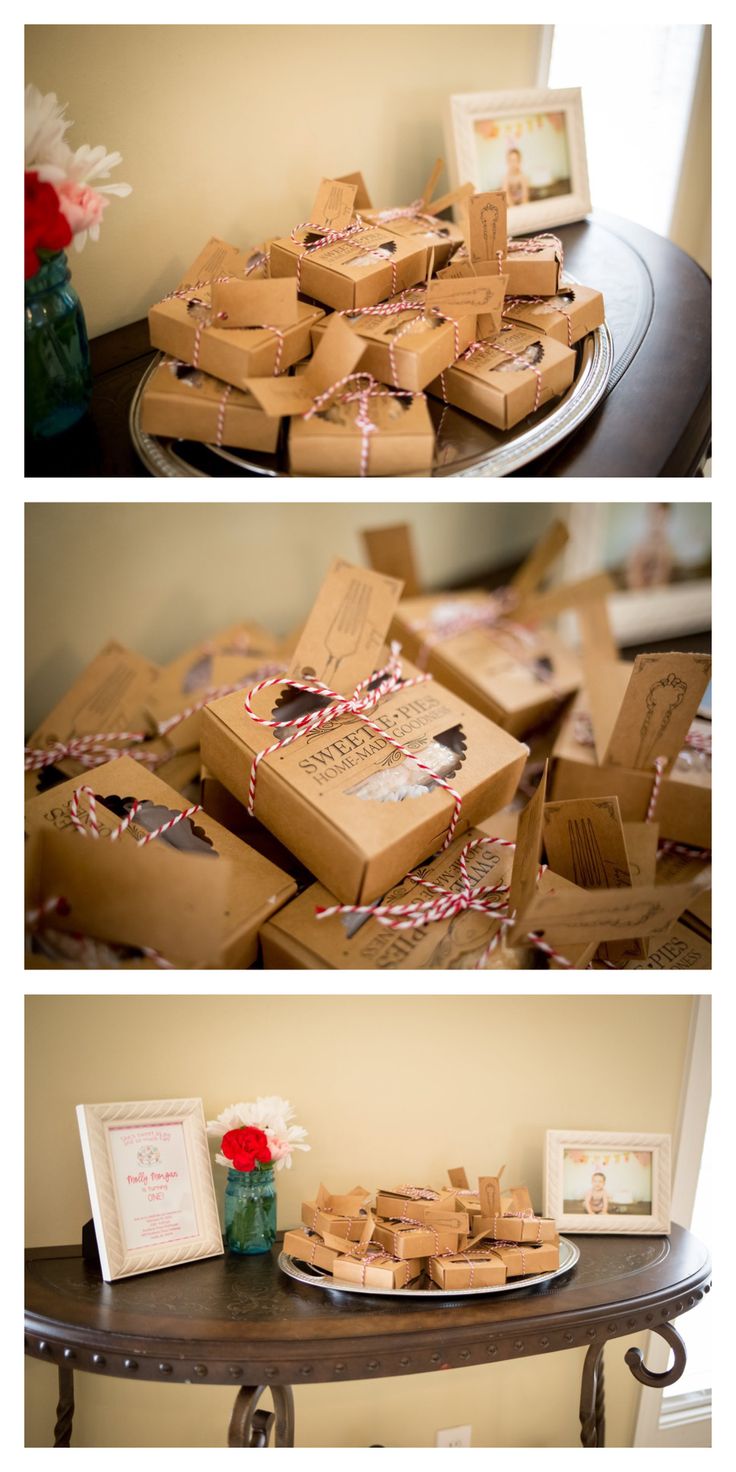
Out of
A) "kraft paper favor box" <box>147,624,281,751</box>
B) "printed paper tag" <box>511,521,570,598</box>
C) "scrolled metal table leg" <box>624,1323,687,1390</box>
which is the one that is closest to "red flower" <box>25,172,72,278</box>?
"kraft paper favor box" <box>147,624,281,751</box>

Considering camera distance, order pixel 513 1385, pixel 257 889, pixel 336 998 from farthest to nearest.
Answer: pixel 513 1385, pixel 336 998, pixel 257 889

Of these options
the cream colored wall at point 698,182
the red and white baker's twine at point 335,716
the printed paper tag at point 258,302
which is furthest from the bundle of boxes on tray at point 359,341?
the cream colored wall at point 698,182

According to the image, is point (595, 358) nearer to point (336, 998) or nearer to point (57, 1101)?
point (336, 998)

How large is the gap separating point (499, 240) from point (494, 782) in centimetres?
54

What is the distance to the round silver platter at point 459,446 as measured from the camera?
35.1 inches

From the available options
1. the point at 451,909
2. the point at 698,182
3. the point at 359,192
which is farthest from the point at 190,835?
the point at 698,182

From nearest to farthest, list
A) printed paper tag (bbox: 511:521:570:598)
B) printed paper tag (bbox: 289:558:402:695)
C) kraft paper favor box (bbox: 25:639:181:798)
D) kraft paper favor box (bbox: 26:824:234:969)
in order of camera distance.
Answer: kraft paper favor box (bbox: 26:824:234:969) → printed paper tag (bbox: 289:558:402:695) → kraft paper favor box (bbox: 25:639:181:798) → printed paper tag (bbox: 511:521:570:598)

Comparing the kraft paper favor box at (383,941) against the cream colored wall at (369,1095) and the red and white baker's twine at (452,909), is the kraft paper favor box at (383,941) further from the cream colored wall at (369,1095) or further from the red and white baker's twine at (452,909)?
the cream colored wall at (369,1095)

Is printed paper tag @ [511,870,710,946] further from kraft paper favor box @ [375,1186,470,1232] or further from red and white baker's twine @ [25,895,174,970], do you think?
kraft paper favor box @ [375,1186,470,1232]

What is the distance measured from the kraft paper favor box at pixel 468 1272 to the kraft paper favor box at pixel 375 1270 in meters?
0.03

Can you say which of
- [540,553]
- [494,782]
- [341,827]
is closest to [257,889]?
[341,827]

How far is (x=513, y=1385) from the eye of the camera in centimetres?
154

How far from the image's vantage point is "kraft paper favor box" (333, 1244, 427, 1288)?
42.8 inches

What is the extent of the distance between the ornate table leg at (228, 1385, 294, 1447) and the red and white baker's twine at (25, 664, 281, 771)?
0.67 m
